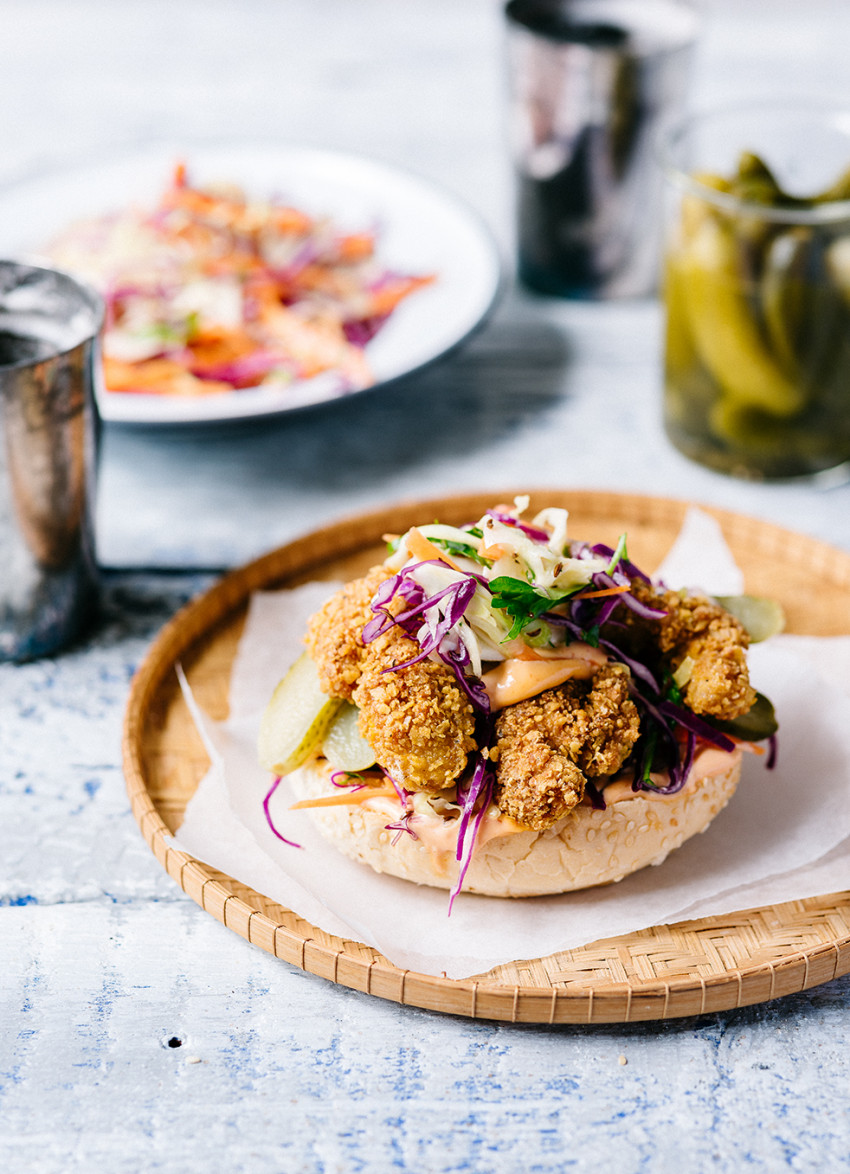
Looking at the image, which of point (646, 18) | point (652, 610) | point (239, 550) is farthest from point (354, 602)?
point (646, 18)

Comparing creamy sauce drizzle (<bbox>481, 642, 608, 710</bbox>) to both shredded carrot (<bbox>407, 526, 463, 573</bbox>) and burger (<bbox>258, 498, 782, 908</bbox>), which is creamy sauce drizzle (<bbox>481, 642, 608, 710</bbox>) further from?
shredded carrot (<bbox>407, 526, 463, 573</bbox>)

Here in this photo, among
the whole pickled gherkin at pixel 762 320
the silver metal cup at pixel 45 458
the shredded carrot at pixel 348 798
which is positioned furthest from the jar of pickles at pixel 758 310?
the shredded carrot at pixel 348 798

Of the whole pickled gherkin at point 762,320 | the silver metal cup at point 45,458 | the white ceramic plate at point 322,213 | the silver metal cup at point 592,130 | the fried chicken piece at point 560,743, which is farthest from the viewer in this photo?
the silver metal cup at point 592,130

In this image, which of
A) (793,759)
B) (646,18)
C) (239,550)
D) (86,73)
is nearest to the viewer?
(793,759)

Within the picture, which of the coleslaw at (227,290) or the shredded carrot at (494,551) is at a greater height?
the shredded carrot at (494,551)

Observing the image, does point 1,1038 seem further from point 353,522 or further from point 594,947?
point 353,522

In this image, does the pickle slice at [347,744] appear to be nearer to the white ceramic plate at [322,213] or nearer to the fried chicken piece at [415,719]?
the fried chicken piece at [415,719]
